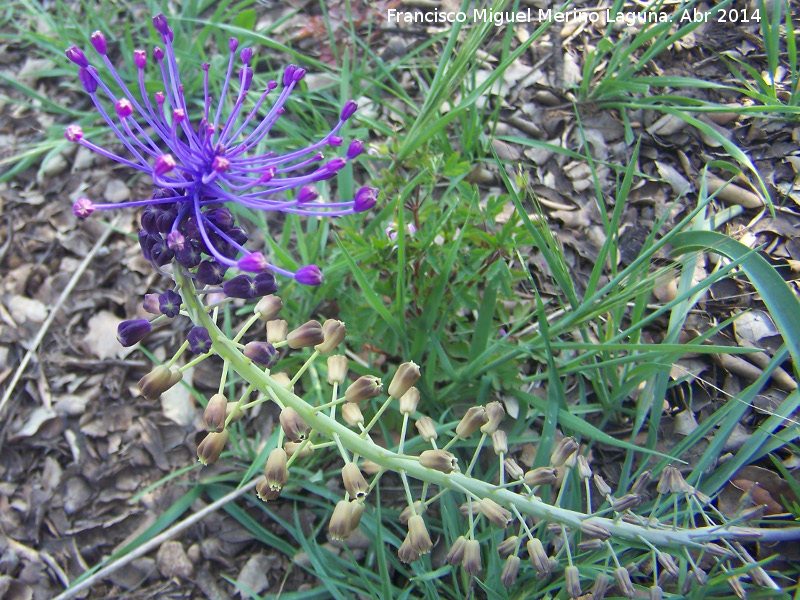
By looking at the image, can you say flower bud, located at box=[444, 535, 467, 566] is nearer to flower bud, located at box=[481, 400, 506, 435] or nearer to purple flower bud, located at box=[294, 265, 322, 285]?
flower bud, located at box=[481, 400, 506, 435]

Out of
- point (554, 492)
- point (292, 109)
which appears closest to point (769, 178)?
point (554, 492)

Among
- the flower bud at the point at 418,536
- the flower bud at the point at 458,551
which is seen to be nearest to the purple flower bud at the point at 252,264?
the flower bud at the point at 418,536

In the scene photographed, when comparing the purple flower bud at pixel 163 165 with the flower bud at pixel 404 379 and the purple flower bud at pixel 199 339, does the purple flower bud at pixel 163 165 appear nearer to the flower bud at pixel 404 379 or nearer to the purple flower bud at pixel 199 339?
the purple flower bud at pixel 199 339

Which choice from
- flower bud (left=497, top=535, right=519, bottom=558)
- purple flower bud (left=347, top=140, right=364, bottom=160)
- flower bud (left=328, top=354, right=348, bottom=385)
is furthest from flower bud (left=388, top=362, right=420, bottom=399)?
purple flower bud (left=347, top=140, right=364, bottom=160)

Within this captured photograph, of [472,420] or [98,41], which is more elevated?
[98,41]

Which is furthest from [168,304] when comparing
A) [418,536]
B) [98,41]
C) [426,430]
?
[418,536]

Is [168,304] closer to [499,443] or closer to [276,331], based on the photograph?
[276,331]
